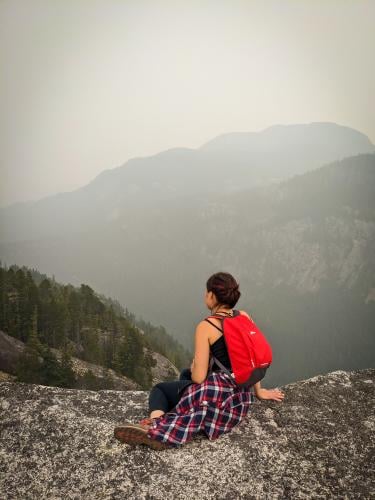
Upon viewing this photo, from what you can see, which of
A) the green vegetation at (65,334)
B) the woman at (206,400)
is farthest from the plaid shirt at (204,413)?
the green vegetation at (65,334)

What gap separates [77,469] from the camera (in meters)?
5.46

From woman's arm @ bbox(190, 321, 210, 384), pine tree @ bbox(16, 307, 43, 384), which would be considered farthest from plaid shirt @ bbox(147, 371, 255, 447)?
pine tree @ bbox(16, 307, 43, 384)

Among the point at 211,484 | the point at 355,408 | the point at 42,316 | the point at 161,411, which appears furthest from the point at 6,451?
the point at 42,316

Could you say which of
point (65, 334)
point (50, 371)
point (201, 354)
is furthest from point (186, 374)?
point (65, 334)

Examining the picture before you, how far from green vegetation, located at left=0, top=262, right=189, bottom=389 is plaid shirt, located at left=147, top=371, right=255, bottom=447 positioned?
74.6 metres

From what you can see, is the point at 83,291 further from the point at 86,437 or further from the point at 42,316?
the point at 86,437

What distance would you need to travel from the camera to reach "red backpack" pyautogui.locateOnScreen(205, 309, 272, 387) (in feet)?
18.8

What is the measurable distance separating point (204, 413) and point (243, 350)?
1.27m

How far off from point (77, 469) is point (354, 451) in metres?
4.43

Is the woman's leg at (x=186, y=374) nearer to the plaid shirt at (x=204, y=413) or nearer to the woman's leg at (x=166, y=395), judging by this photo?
the woman's leg at (x=166, y=395)

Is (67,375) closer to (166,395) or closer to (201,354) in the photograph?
(166,395)

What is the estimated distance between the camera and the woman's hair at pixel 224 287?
19.1 feet

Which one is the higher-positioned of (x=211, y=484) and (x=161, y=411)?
(x=161, y=411)

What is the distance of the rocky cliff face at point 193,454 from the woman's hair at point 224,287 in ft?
7.99
